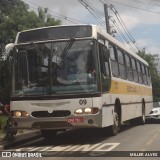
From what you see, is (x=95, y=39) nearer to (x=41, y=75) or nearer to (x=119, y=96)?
(x=41, y=75)

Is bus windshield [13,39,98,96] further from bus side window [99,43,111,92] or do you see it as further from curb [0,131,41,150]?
curb [0,131,41,150]

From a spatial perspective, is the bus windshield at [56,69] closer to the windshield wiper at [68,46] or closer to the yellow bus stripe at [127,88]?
the windshield wiper at [68,46]

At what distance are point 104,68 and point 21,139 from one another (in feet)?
11.5

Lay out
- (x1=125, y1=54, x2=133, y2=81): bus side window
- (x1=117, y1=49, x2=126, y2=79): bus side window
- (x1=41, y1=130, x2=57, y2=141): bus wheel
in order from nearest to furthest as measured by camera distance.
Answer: (x1=41, y1=130, x2=57, y2=141): bus wheel → (x1=117, y1=49, x2=126, y2=79): bus side window → (x1=125, y1=54, x2=133, y2=81): bus side window

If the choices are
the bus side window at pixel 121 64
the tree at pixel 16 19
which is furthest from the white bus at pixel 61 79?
the tree at pixel 16 19

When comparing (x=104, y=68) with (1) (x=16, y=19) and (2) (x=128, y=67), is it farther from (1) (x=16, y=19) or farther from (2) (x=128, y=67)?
(1) (x=16, y=19)

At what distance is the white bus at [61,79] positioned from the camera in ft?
40.2

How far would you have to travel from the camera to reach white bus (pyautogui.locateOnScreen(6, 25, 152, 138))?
12242 millimetres

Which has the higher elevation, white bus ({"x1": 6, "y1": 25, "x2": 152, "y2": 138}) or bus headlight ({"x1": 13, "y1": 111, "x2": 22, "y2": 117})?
white bus ({"x1": 6, "y1": 25, "x2": 152, "y2": 138})

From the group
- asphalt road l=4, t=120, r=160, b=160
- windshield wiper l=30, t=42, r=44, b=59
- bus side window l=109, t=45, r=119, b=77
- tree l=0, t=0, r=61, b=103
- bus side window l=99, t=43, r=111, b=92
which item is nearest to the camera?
asphalt road l=4, t=120, r=160, b=160

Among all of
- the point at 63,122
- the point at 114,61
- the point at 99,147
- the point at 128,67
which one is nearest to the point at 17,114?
the point at 63,122

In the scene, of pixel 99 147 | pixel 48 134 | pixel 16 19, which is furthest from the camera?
pixel 16 19

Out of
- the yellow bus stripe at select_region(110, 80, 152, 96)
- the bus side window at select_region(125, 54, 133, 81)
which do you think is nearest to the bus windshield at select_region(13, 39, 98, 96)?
the yellow bus stripe at select_region(110, 80, 152, 96)

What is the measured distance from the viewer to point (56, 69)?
12.6 metres
